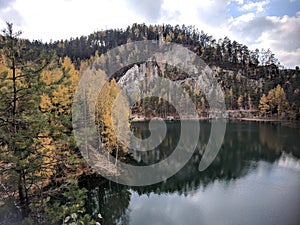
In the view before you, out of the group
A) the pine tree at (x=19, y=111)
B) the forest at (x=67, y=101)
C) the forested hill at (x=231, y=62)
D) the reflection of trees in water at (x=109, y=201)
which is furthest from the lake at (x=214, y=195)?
the forested hill at (x=231, y=62)

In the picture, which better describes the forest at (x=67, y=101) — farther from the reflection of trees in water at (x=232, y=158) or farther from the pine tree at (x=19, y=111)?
the reflection of trees in water at (x=232, y=158)

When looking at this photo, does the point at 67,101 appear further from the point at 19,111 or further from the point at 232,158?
the point at 232,158

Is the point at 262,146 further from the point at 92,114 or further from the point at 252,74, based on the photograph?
the point at 252,74

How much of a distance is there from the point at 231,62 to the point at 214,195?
84.9m

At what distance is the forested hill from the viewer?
63.7 meters

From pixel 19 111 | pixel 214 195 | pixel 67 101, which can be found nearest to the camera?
pixel 19 111

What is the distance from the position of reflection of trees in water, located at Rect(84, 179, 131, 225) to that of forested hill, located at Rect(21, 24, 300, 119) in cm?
2841

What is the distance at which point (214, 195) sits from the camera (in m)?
18.7

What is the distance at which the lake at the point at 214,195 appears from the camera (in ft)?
49.8

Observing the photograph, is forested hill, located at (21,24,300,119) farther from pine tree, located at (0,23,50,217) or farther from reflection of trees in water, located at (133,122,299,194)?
pine tree, located at (0,23,50,217)

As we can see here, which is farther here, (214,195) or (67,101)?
(214,195)

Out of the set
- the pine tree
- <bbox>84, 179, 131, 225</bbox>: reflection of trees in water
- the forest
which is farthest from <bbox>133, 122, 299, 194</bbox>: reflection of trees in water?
the pine tree

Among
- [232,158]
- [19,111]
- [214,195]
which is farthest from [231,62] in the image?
[19,111]

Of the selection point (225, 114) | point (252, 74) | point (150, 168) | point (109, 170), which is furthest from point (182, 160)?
point (252, 74)
